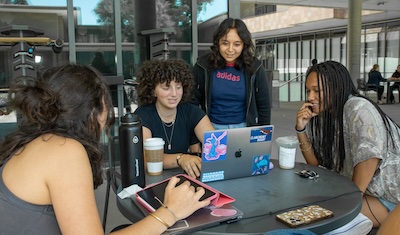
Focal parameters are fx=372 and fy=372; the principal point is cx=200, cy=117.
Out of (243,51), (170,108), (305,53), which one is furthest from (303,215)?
(305,53)

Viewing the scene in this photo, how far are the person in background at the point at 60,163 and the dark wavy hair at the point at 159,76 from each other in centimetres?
87

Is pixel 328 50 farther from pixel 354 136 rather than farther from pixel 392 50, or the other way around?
pixel 354 136

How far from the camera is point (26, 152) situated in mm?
960

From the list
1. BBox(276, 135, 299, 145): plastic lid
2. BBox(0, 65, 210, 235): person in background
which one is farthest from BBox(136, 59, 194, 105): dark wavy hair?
BBox(0, 65, 210, 235): person in background

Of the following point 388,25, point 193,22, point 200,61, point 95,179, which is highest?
point 388,25

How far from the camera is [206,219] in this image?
110 cm

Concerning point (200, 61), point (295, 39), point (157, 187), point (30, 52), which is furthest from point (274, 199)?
point (295, 39)

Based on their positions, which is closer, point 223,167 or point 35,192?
point 35,192

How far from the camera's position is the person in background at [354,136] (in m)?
1.56

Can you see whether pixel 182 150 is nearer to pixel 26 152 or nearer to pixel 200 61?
pixel 200 61

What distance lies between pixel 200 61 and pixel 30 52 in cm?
262

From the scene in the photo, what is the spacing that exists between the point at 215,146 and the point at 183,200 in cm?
37

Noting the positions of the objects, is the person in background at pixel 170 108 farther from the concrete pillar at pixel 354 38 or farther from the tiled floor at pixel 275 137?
the concrete pillar at pixel 354 38

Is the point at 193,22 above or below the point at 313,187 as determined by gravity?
above
